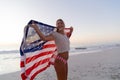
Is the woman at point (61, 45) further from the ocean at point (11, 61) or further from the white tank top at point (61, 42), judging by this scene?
the ocean at point (11, 61)

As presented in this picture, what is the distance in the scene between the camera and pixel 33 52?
6.42 metres

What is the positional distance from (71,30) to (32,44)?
1.64 metres

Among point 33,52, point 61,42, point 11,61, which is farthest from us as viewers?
Result: point 11,61

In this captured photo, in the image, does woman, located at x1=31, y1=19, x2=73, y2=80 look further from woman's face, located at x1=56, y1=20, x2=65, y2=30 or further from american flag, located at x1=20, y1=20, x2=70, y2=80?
american flag, located at x1=20, y1=20, x2=70, y2=80

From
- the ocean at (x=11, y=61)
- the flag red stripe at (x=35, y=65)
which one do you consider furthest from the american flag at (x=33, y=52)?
the ocean at (x=11, y=61)

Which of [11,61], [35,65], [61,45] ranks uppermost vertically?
[61,45]

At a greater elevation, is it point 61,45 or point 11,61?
Result: point 61,45

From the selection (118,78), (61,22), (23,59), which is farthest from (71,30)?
(118,78)

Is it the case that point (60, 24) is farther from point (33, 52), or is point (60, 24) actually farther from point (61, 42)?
point (33, 52)

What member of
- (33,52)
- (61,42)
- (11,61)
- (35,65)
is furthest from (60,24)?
(11,61)

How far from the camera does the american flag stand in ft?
20.1

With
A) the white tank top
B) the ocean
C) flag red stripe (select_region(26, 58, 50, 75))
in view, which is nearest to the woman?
the white tank top

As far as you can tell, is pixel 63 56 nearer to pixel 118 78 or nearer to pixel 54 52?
pixel 54 52

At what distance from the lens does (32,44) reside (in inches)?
255
